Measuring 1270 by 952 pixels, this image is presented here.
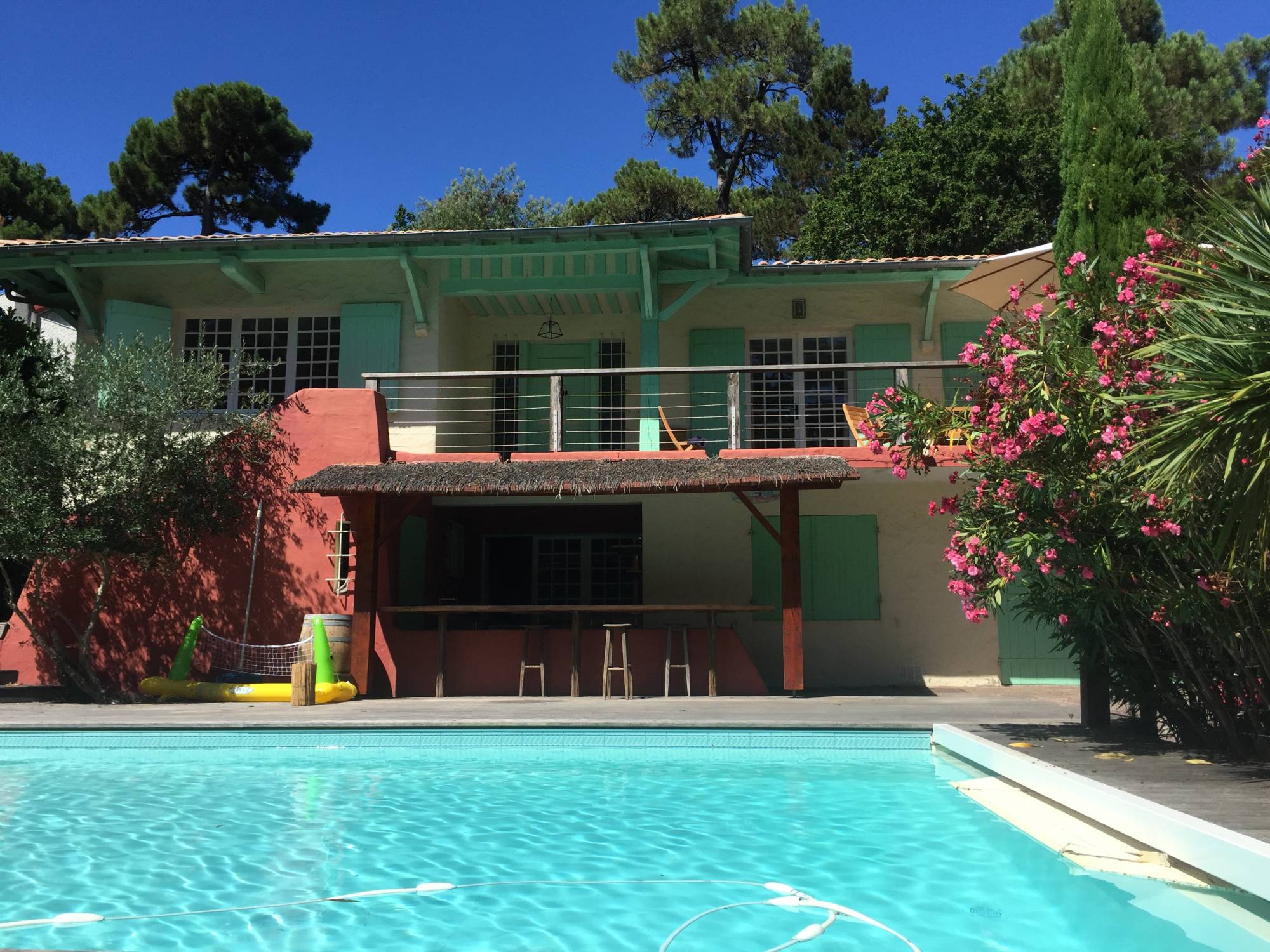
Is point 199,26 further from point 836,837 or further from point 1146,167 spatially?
point 836,837

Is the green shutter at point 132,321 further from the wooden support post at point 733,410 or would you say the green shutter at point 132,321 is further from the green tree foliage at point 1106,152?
the green tree foliage at point 1106,152

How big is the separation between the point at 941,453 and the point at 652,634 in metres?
3.94

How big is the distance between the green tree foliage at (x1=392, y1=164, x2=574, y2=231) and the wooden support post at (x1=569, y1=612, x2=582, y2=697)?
17304mm

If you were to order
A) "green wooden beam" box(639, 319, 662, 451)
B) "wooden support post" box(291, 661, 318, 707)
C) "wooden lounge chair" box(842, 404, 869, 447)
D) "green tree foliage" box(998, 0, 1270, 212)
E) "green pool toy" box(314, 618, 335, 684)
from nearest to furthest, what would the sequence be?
"wooden support post" box(291, 661, 318, 707)
"green pool toy" box(314, 618, 335, 684)
"wooden lounge chair" box(842, 404, 869, 447)
"green wooden beam" box(639, 319, 662, 451)
"green tree foliage" box(998, 0, 1270, 212)

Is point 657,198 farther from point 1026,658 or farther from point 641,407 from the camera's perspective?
point 1026,658

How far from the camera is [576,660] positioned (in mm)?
11859

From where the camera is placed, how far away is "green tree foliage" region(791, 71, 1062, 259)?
70.7ft

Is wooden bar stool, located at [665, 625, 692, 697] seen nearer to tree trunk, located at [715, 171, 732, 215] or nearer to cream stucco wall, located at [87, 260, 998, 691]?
cream stucco wall, located at [87, 260, 998, 691]

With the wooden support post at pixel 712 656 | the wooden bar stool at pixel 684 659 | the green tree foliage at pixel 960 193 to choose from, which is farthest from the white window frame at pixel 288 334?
the green tree foliage at pixel 960 193

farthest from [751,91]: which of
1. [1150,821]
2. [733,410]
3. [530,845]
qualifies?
[1150,821]

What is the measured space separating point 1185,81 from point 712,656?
2087 cm

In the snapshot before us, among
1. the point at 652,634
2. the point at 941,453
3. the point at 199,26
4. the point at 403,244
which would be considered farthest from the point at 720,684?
the point at 199,26

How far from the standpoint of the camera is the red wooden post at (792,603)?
11234 mm

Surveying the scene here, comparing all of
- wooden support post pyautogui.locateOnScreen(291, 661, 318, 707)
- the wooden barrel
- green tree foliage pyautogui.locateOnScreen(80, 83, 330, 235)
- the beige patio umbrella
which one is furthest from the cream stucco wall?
green tree foliage pyautogui.locateOnScreen(80, 83, 330, 235)
